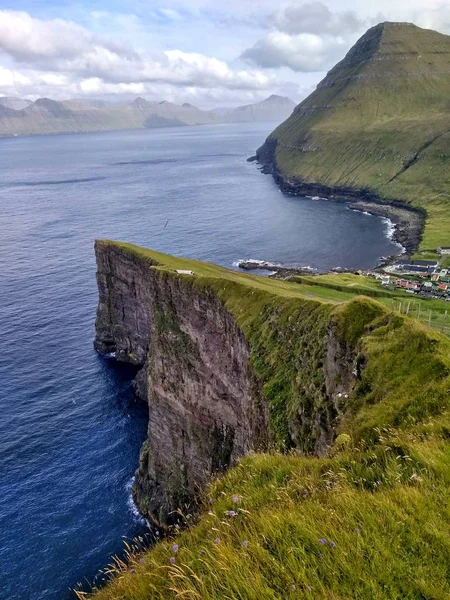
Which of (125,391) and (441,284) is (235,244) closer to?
(441,284)

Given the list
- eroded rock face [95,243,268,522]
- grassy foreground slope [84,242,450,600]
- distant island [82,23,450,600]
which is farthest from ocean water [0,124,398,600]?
grassy foreground slope [84,242,450,600]

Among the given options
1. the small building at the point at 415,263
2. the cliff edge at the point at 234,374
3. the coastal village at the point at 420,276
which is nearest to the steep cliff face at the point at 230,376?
the cliff edge at the point at 234,374

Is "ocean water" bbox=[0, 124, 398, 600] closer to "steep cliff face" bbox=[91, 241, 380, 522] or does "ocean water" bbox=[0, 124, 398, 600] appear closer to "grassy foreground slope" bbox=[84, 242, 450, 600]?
"steep cliff face" bbox=[91, 241, 380, 522]

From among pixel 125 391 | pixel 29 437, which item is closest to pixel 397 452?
pixel 29 437

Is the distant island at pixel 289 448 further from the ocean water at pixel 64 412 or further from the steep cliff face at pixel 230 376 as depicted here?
the ocean water at pixel 64 412

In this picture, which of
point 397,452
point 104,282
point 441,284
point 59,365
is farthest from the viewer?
point 441,284

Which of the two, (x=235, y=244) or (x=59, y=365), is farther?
(x=235, y=244)
